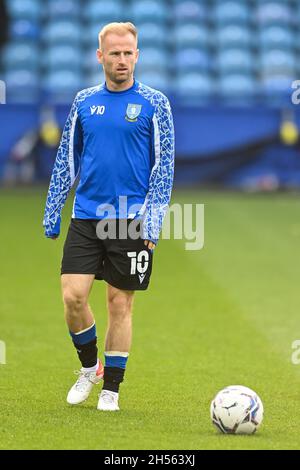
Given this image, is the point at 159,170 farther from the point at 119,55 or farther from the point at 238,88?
the point at 238,88

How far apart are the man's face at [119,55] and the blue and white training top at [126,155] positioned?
14 centimetres

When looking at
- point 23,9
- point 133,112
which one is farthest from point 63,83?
point 133,112

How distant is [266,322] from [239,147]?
14.0 meters

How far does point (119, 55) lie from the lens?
6.96 metres

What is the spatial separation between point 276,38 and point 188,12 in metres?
2.00

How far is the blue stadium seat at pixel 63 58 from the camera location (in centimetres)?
2602

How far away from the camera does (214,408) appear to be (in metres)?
6.50

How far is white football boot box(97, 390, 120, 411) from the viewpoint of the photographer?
7087mm

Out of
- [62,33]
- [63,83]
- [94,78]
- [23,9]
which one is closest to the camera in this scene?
[63,83]

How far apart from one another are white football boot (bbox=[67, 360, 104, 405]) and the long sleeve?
37.5 inches

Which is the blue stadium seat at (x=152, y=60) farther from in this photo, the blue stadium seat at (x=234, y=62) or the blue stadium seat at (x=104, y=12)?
the blue stadium seat at (x=234, y=62)

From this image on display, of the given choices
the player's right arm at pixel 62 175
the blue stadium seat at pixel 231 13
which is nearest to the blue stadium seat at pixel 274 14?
the blue stadium seat at pixel 231 13

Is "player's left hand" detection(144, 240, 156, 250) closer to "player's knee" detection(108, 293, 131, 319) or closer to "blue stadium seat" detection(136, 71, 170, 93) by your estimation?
"player's knee" detection(108, 293, 131, 319)

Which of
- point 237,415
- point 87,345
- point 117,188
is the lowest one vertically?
point 237,415
